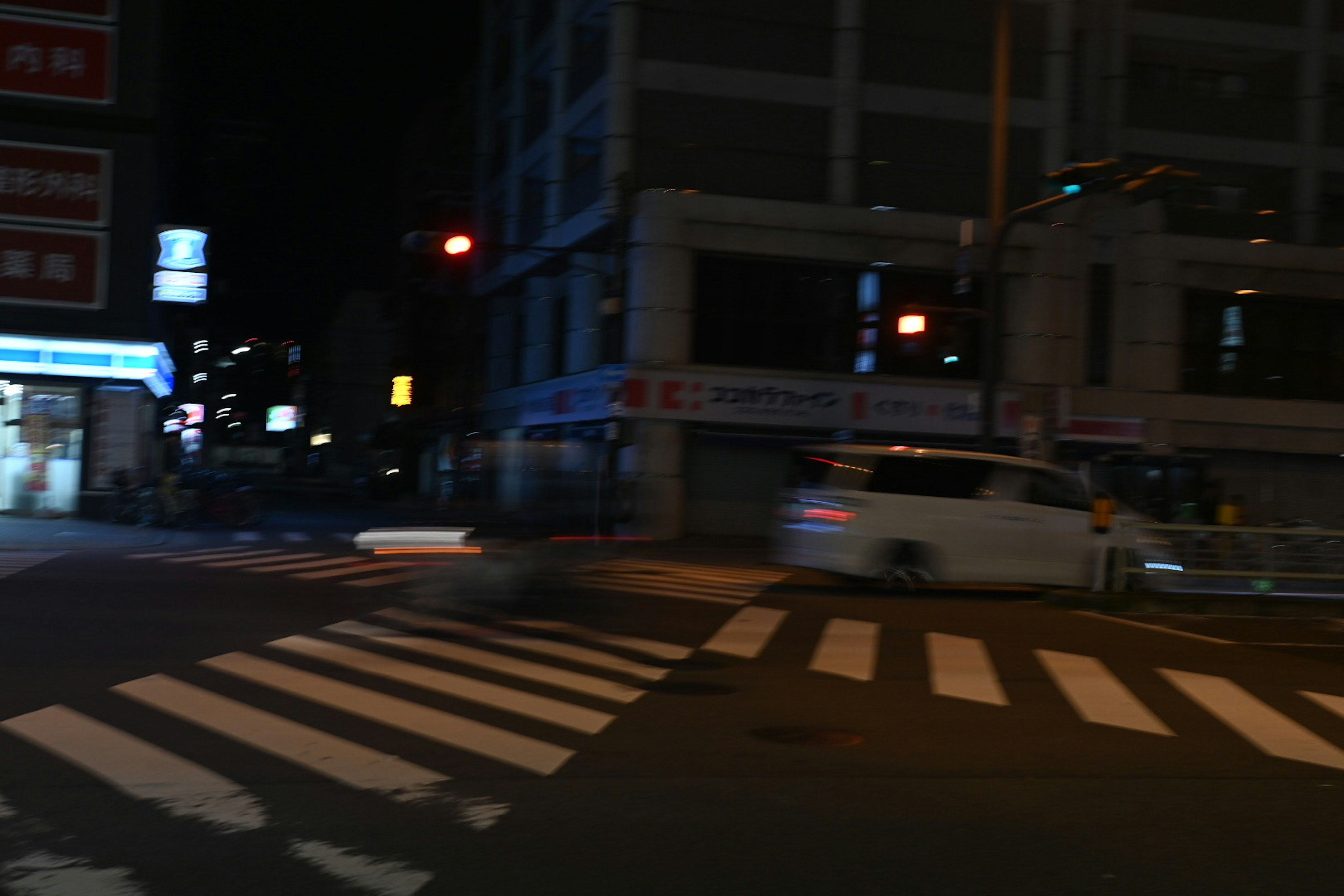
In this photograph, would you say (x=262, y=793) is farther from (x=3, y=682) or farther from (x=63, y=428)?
(x=63, y=428)

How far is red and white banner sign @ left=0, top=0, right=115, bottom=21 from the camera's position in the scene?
2611 centimetres

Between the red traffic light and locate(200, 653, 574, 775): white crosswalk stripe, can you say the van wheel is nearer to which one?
the red traffic light

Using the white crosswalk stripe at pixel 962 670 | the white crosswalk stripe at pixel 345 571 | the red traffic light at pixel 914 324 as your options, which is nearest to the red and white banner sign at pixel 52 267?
the white crosswalk stripe at pixel 345 571

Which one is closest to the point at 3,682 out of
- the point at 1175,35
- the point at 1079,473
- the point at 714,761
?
the point at 714,761

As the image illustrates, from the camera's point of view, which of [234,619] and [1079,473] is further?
[1079,473]

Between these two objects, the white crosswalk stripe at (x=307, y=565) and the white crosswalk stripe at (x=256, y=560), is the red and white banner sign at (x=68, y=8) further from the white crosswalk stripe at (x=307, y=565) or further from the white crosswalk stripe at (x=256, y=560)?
the white crosswalk stripe at (x=307, y=565)

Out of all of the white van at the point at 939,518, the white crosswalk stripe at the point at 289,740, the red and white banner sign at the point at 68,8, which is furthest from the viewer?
the red and white banner sign at the point at 68,8

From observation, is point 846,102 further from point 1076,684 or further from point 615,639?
point 1076,684

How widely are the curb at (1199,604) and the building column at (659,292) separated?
45.4 ft

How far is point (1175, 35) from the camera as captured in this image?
32.2 m

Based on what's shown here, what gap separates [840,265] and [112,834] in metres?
26.4

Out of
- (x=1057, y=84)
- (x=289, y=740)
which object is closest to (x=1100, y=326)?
(x=1057, y=84)

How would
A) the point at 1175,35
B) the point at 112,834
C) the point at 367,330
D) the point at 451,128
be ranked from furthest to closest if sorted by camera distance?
A: the point at 367,330
the point at 451,128
the point at 1175,35
the point at 112,834

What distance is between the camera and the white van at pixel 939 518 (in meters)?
16.4
